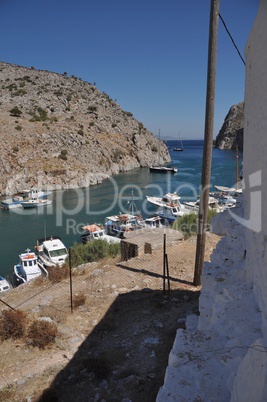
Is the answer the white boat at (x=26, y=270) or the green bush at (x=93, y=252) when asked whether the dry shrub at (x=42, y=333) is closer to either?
the green bush at (x=93, y=252)

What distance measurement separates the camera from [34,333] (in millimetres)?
6543

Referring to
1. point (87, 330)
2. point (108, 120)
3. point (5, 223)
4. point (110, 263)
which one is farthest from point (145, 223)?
point (108, 120)

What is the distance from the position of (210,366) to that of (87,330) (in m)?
4.50

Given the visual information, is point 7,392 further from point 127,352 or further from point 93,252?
point 93,252

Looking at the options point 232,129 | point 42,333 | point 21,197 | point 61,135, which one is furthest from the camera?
point 232,129

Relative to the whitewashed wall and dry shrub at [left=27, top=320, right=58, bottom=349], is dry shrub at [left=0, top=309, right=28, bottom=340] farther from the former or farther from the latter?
the whitewashed wall

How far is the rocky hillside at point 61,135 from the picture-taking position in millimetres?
41688

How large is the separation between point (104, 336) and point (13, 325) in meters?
2.00

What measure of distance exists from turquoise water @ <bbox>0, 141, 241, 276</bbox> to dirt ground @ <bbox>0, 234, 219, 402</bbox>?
1178 centimetres

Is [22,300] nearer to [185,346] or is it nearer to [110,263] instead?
[110,263]

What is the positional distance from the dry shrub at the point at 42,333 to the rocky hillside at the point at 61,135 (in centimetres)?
3472

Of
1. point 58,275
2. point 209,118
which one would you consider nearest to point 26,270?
point 58,275

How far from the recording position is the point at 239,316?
3275 millimetres

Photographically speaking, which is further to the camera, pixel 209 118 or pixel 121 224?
pixel 121 224
